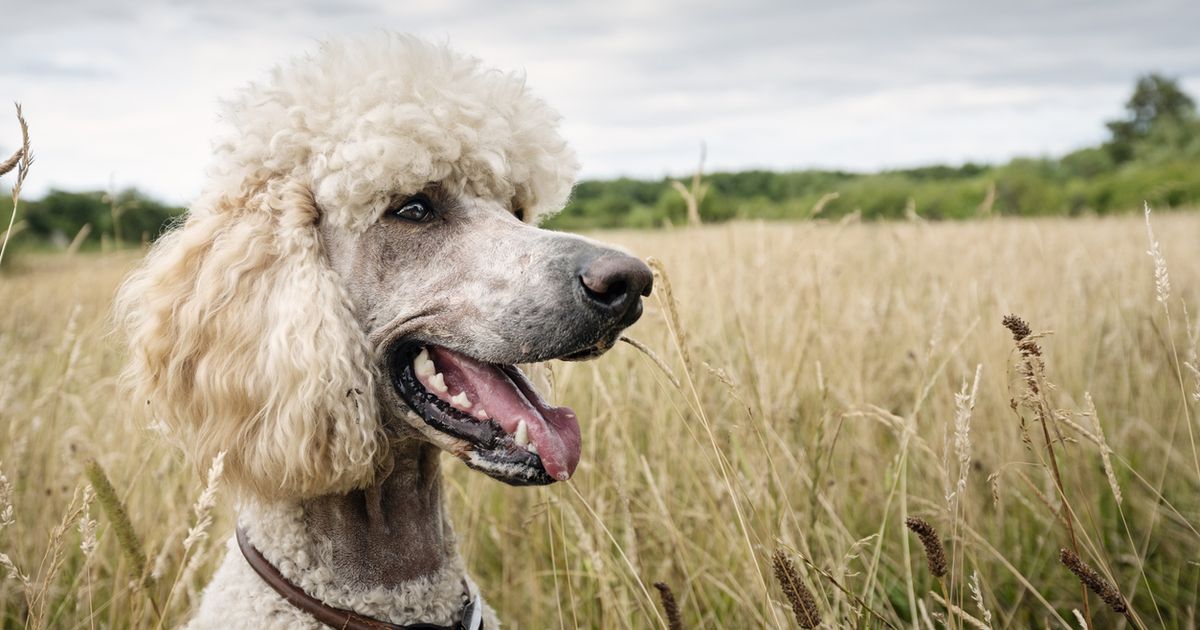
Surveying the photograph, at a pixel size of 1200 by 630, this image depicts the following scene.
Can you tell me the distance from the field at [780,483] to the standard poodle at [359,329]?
0.19 meters

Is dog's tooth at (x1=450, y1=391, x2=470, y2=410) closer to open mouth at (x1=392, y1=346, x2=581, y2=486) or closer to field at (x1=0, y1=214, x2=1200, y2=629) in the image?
open mouth at (x1=392, y1=346, x2=581, y2=486)

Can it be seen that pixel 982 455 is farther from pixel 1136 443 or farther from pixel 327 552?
pixel 327 552

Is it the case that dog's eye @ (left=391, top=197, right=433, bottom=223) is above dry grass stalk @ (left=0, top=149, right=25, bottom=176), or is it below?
below

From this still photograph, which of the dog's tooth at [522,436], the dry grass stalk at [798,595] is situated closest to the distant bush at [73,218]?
the dog's tooth at [522,436]

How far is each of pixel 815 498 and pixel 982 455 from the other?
132 centimetres

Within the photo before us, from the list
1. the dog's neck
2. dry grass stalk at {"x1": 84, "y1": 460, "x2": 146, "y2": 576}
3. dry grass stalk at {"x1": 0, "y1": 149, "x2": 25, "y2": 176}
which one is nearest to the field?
dry grass stalk at {"x1": 84, "y1": 460, "x2": 146, "y2": 576}

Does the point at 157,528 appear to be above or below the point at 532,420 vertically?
below

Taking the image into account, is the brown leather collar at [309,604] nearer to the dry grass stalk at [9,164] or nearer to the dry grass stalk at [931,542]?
the dry grass stalk at [9,164]

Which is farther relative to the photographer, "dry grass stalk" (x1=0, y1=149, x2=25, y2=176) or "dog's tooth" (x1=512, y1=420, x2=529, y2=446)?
"dog's tooth" (x1=512, y1=420, x2=529, y2=446)

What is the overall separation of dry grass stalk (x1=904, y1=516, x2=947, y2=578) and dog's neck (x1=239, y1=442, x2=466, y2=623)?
1090mm

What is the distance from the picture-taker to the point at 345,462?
5.42ft

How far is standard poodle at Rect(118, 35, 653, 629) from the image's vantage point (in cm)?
165

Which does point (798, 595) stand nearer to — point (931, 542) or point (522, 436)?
point (931, 542)

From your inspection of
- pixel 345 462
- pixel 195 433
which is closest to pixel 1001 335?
pixel 345 462
